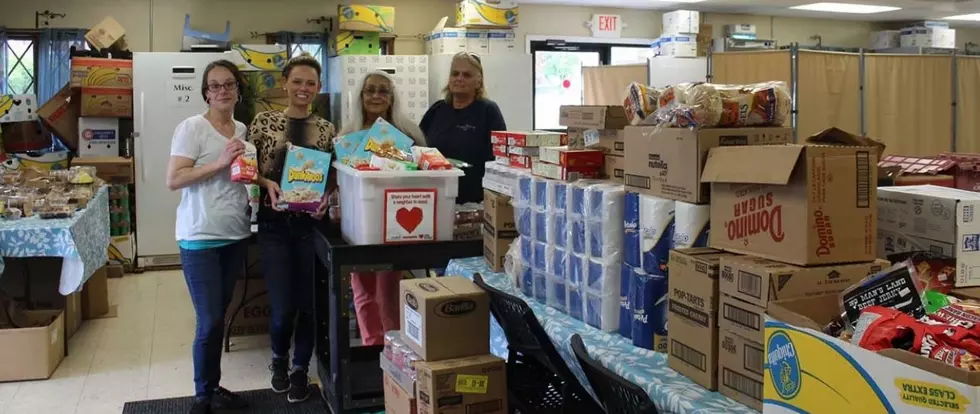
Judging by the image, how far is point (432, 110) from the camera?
410cm

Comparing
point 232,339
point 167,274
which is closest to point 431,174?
point 232,339

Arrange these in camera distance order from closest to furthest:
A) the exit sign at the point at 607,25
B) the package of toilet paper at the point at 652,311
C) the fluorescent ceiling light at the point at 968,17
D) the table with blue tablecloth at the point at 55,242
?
the package of toilet paper at the point at 652,311, the table with blue tablecloth at the point at 55,242, the exit sign at the point at 607,25, the fluorescent ceiling light at the point at 968,17

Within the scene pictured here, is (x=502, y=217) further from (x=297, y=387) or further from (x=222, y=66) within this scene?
(x=297, y=387)

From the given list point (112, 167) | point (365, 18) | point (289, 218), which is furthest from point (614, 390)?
point (365, 18)

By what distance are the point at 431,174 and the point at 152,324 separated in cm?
278

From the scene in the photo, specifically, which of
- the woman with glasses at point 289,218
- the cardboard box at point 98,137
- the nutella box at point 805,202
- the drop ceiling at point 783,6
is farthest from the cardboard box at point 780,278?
the drop ceiling at point 783,6

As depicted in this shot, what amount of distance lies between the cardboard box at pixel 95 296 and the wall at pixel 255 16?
9.53 ft

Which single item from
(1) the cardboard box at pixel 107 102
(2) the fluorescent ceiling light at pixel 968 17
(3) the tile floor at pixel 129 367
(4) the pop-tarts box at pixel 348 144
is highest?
(2) the fluorescent ceiling light at pixel 968 17

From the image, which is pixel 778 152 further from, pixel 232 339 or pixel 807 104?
pixel 807 104

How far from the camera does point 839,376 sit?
122 centimetres

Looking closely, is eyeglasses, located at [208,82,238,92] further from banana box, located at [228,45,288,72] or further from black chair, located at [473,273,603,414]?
banana box, located at [228,45,288,72]

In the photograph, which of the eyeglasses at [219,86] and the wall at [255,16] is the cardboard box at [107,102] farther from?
the eyeglasses at [219,86]

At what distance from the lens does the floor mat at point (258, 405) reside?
140 inches

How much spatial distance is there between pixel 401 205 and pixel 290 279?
0.74 metres
